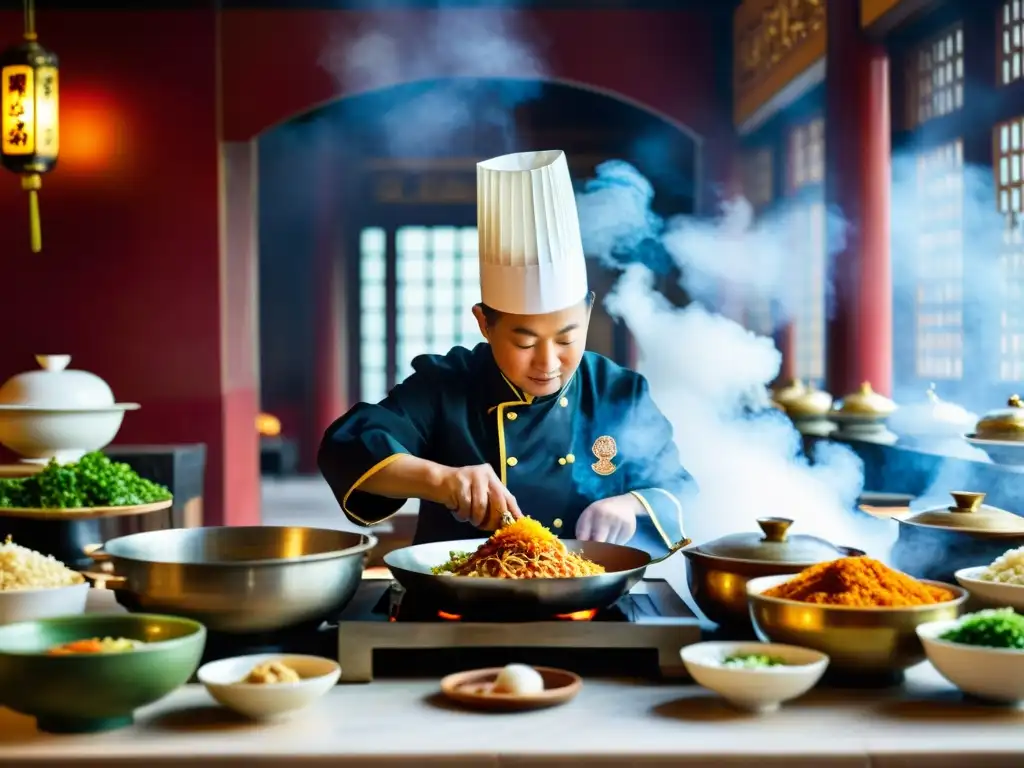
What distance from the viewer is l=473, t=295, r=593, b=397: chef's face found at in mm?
2320

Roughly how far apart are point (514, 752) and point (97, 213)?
7204 mm

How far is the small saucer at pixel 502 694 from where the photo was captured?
4.71 feet

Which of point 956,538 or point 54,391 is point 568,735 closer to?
point 956,538

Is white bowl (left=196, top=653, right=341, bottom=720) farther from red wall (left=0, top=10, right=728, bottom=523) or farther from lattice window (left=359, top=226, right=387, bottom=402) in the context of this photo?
lattice window (left=359, top=226, right=387, bottom=402)

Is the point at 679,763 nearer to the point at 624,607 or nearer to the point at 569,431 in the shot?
the point at 624,607

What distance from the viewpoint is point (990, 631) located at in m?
1.46

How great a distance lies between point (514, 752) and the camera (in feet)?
4.24

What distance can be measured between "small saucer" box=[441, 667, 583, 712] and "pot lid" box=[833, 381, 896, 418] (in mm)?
4119

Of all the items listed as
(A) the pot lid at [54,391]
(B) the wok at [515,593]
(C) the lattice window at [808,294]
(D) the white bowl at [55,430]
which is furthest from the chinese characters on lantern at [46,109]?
(B) the wok at [515,593]

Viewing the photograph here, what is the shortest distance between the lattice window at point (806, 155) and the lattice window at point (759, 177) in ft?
1.01

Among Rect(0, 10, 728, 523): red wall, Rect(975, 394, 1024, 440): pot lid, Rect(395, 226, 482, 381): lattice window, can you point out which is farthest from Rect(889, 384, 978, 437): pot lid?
Rect(395, 226, 482, 381): lattice window

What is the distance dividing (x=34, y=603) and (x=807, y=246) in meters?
7.03

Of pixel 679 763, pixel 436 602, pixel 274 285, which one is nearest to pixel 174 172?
pixel 274 285

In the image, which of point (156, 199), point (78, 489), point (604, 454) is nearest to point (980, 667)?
point (604, 454)
